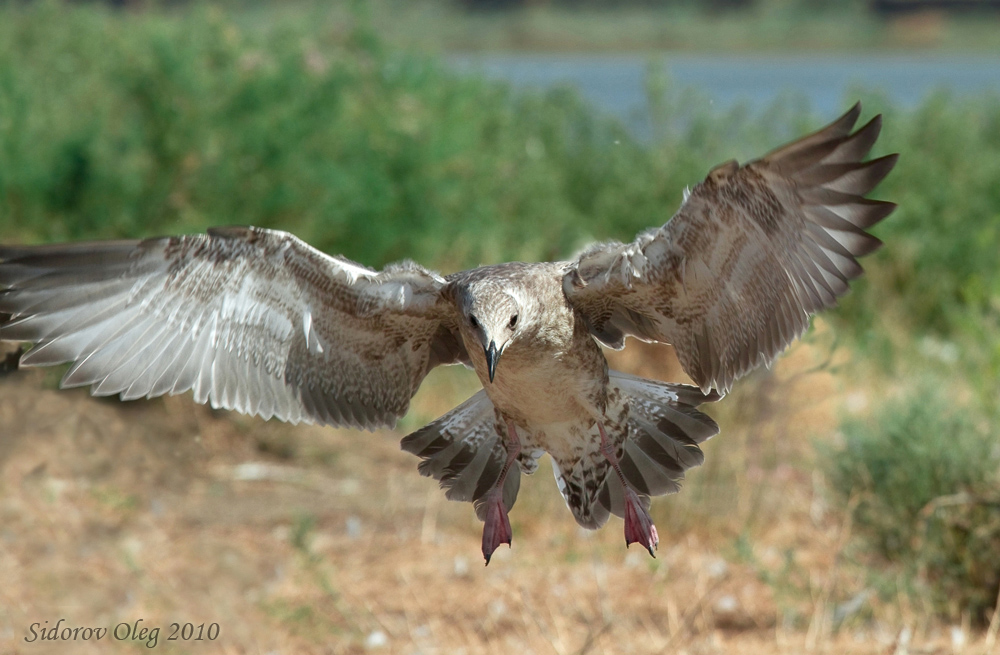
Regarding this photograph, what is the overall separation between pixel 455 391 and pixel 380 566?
2028 millimetres

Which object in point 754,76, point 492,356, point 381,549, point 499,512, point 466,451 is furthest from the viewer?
point 754,76

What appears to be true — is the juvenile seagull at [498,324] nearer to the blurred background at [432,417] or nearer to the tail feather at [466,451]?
the tail feather at [466,451]

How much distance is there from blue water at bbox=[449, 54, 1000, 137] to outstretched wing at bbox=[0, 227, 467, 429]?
21.9ft

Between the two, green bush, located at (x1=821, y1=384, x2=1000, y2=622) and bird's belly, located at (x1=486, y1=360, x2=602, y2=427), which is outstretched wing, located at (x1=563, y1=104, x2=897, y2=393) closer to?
bird's belly, located at (x1=486, y1=360, x2=602, y2=427)

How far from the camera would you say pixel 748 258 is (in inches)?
129

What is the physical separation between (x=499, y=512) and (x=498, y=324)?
0.85m

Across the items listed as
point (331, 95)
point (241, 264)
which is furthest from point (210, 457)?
point (241, 264)

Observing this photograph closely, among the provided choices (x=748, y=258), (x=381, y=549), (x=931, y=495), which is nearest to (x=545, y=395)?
(x=748, y=258)

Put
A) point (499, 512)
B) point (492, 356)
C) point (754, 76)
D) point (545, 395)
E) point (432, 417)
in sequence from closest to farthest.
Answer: point (492, 356) < point (545, 395) < point (499, 512) < point (432, 417) < point (754, 76)

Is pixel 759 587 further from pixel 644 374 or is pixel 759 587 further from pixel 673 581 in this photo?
pixel 644 374

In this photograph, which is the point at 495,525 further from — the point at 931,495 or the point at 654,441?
the point at 931,495

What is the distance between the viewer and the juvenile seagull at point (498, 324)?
10.5 ft

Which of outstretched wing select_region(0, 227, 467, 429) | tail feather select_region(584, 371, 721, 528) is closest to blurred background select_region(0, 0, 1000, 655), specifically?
tail feather select_region(584, 371, 721, 528)

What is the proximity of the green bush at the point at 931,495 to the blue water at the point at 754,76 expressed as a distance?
5.25 metres
